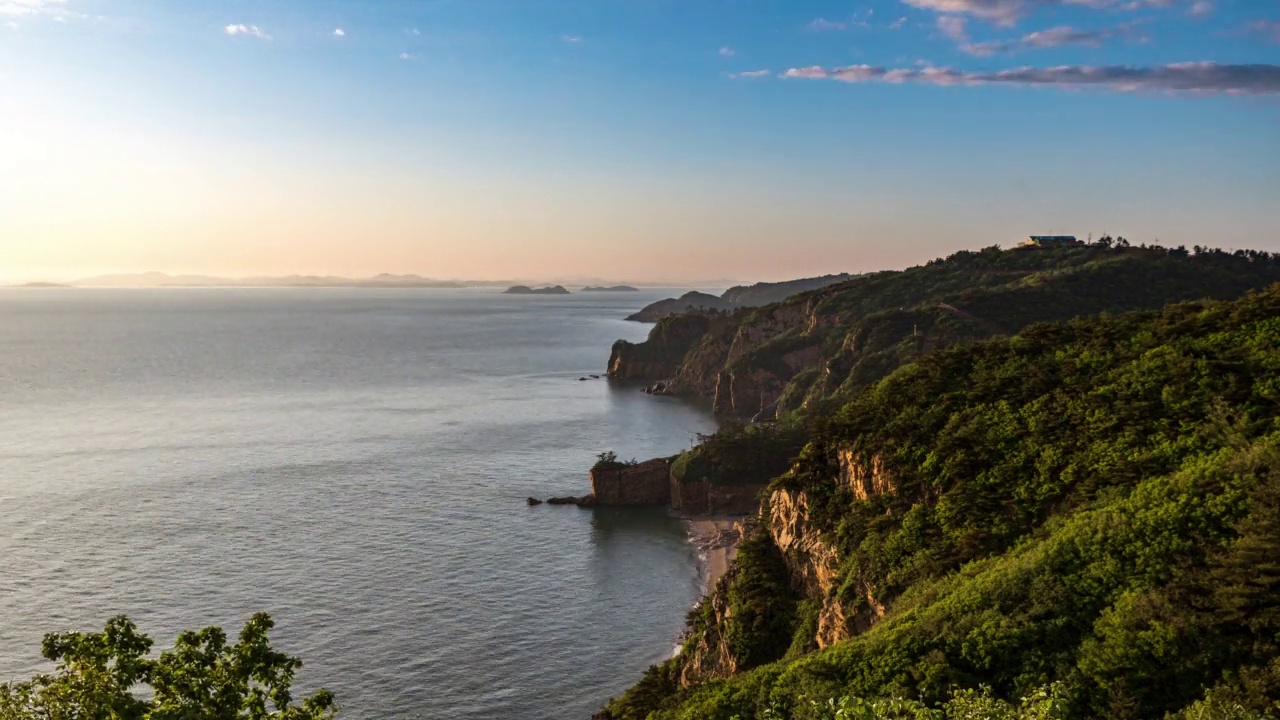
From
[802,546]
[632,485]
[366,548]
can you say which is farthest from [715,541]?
[802,546]

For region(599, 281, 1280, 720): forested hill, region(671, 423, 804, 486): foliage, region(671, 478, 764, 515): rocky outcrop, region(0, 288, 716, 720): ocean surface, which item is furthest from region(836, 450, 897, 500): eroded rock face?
region(671, 423, 804, 486): foliage

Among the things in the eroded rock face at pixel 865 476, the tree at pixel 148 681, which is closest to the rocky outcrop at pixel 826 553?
the eroded rock face at pixel 865 476

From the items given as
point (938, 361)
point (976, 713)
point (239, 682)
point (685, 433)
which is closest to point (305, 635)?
point (239, 682)

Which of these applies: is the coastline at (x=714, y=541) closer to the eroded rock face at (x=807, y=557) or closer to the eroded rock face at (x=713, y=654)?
the eroded rock face at (x=713, y=654)

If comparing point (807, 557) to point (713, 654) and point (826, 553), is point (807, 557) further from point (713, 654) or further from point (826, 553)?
point (713, 654)

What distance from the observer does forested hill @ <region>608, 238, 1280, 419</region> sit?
11788 centimetres

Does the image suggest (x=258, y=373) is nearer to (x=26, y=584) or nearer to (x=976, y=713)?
(x=26, y=584)

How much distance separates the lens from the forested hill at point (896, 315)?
11788 centimetres

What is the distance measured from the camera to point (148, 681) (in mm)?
22391

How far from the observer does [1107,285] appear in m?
124

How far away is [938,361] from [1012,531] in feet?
49.4

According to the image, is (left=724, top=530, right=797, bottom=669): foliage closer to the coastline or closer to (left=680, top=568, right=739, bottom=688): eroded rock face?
(left=680, top=568, right=739, bottom=688): eroded rock face

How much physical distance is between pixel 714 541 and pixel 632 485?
14.5 metres

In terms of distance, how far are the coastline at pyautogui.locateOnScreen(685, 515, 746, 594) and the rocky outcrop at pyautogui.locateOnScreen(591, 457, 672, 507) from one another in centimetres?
613
